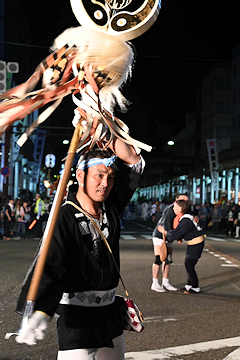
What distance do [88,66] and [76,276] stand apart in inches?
49.2

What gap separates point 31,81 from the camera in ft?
10.0

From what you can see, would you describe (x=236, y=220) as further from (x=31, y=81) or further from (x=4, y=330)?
(x=31, y=81)

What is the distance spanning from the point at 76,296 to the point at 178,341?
326 cm

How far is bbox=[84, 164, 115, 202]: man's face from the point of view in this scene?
3.20m

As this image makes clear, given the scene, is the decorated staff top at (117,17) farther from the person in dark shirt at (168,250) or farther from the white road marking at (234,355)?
the person in dark shirt at (168,250)

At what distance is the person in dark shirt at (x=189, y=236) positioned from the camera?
9.17 m

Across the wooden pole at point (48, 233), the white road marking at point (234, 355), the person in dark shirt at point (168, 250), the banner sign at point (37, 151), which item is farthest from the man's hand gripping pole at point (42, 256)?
the banner sign at point (37, 151)

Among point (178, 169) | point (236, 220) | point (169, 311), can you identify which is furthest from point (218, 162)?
point (169, 311)

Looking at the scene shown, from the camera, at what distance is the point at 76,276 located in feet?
9.78

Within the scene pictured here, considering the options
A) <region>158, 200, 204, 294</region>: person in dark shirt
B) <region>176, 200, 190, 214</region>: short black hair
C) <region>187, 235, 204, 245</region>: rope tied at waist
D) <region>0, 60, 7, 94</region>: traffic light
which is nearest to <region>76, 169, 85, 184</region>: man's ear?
<region>158, 200, 204, 294</region>: person in dark shirt

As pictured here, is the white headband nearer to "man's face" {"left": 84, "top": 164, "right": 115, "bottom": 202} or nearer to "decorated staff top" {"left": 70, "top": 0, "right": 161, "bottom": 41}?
"man's face" {"left": 84, "top": 164, "right": 115, "bottom": 202}

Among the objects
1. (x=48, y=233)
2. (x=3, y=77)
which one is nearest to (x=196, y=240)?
(x=48, y=233)

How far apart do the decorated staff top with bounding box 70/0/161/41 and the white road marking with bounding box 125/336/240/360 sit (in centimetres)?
342

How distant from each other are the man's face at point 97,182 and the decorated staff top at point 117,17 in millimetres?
820
